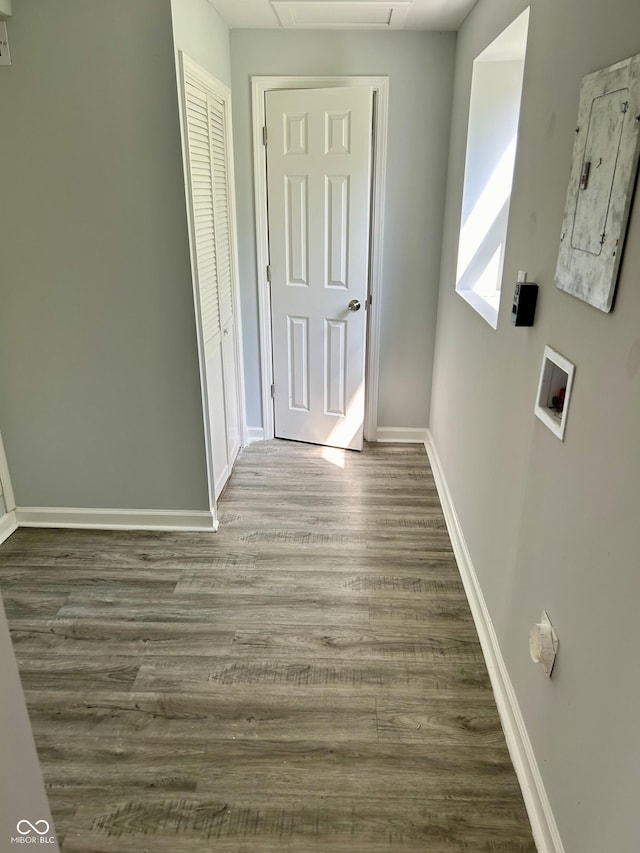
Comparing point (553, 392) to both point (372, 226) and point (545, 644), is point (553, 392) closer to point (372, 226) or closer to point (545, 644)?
point (545, 644)

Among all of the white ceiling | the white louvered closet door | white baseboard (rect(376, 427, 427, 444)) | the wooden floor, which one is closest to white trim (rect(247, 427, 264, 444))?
the white louvered closet door

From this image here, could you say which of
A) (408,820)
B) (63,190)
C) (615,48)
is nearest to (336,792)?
(408,820)

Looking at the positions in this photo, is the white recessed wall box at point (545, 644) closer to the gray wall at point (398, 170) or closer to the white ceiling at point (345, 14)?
the gray wall at point (398, 170)

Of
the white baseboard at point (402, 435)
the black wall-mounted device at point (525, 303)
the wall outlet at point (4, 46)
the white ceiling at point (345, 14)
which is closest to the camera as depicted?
the black wall-mounted device at point (525, 303)

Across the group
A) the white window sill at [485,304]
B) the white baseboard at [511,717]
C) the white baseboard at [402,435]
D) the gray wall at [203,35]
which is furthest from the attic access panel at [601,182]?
the white baseboard at [402,435]

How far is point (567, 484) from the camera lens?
56.6 inches

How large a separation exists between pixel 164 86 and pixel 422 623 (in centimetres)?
235

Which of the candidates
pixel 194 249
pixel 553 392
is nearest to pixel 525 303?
pixel 553 392

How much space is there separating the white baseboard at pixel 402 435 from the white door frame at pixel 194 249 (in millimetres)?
944

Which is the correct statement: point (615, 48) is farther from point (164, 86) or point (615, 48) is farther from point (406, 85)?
point (406, 85)

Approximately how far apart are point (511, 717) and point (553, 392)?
101cm

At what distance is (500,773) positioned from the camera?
169cm

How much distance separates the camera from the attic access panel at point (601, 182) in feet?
3.73

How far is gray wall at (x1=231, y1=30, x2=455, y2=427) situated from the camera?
10.4 ft
